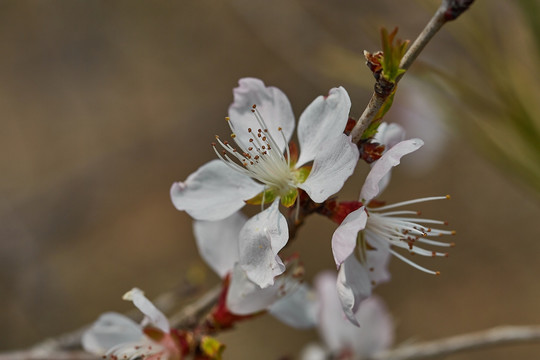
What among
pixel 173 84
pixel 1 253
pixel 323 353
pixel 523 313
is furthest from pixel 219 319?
pixel 173 84

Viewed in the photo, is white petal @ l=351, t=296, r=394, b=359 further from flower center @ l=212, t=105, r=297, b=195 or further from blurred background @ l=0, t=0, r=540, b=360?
blurred background @ l=0, t=0, r=540, b=360

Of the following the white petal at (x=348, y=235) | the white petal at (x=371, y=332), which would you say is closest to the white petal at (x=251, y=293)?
the white petal at (x=348, y=235)

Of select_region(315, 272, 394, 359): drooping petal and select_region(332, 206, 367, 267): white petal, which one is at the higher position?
select_region(332, 206, 367, 267): white petal

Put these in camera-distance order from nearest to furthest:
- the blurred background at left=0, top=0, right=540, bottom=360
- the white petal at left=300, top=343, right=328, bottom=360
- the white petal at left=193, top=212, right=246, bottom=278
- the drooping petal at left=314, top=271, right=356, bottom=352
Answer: the white petal at left=193, top=212, right=246, bottom=278 → the drooping petal at left=314, top=271, right=356, bottom=352 → the white petal at left=300, top=343, right=328, bottom=360 → the blurred background at left=0, top=0, right=540, bottom=360

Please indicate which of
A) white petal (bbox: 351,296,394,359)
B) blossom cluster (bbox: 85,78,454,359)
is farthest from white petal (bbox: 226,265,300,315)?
white petal (bbox: 351,296,394,359)

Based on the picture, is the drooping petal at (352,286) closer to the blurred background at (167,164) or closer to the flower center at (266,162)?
the flower center at (266,162)

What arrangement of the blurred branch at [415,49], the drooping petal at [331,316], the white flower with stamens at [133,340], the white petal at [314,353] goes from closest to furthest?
the blurred branch at [415,49], the white flower with stamens at [133,340], the drooping petal at [331,316], the white petal at [314,353]

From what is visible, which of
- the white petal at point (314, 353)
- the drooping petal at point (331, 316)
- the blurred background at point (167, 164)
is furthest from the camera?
the blurred background at point (167, 164)
